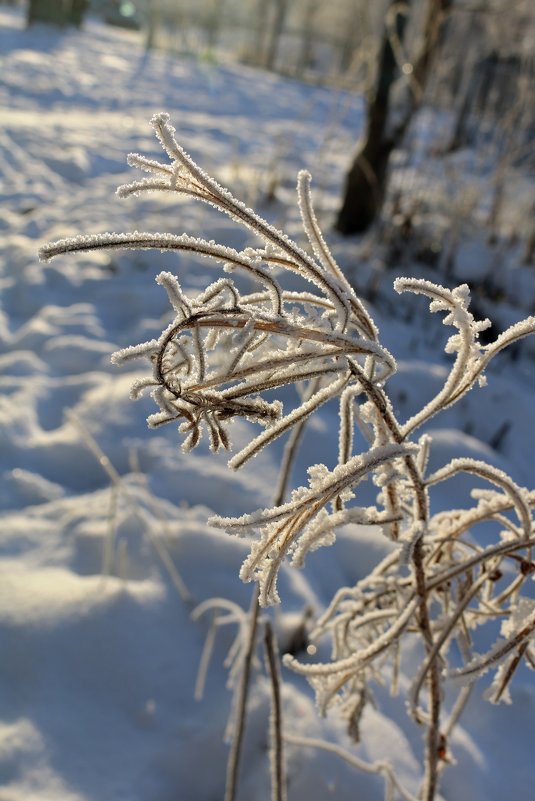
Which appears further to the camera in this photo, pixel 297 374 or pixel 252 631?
pixel 252 631

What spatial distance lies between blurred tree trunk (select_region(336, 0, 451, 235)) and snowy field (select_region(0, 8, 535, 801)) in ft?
1.36

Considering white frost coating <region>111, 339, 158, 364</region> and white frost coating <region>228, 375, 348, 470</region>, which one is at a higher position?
white frost coating <region>111, 339, 158, 364</region>

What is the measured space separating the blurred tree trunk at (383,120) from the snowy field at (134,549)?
0.41 m

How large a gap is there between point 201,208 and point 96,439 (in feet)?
9.51

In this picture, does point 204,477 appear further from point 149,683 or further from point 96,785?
point 96,785

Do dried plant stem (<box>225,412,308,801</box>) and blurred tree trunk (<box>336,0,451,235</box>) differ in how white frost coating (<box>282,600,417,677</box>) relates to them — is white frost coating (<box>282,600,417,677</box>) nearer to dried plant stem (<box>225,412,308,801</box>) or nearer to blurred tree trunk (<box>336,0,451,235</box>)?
dried plant stem (<box>225,412,308,801</box>)

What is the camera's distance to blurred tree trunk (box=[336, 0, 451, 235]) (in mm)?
4375

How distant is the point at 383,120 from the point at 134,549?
382cm

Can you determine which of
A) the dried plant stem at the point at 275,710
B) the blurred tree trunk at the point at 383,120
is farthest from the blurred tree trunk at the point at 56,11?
the dried plant stem at the point at 275,710

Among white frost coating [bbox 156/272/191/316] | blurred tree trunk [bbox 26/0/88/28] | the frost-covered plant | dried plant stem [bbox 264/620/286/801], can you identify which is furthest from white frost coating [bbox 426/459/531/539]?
blurred tree trunk [bbox 26/0/88/28]

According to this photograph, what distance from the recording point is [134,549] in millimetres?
2170

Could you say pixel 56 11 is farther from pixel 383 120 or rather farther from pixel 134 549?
pixel 134 549

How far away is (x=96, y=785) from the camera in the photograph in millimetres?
1446

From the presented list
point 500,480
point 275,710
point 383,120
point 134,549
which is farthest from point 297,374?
point 383,120
